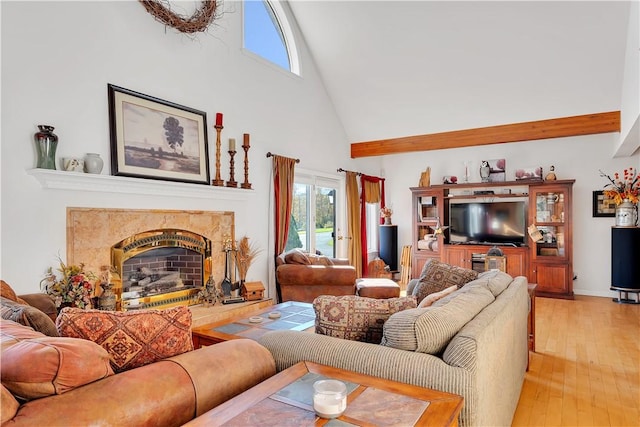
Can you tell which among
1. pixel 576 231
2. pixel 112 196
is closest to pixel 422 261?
pixel 576 231

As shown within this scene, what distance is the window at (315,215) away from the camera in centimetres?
575

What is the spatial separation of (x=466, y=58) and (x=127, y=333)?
198 inches

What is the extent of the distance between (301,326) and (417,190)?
4960mm

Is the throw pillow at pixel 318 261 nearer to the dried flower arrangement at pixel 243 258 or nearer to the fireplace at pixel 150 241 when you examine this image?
the dried flower arrangement at pixel 243 258

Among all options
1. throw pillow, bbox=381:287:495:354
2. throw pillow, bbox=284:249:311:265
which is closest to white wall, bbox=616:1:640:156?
throw pillow, bbox=381:287:495:354

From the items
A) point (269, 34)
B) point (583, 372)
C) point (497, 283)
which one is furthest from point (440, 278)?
point (269, 34)

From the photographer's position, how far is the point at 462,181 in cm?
719

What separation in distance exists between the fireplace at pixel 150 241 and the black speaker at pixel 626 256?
17.7 ft

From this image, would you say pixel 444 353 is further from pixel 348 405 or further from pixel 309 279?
pixel 309 279

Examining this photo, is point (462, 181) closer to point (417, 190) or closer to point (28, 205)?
point (417, 190)

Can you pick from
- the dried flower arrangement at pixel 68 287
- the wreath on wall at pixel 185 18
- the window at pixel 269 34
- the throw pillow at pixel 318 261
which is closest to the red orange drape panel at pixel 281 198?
the throw pillow at pixel 318 261

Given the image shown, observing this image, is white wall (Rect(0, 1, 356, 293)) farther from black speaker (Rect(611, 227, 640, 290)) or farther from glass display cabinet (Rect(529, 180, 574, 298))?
black speaker (Rect(611, 227, 640, 290))

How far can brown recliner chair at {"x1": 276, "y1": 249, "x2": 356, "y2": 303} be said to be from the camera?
4.50 m

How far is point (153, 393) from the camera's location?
1194mm
